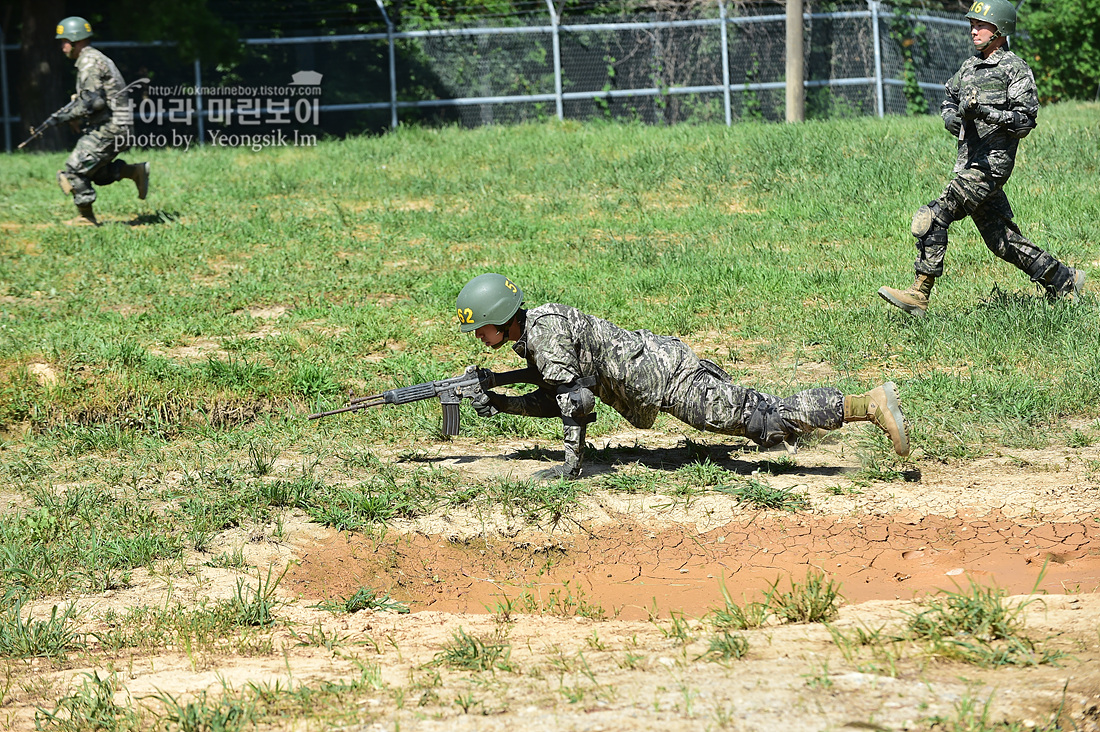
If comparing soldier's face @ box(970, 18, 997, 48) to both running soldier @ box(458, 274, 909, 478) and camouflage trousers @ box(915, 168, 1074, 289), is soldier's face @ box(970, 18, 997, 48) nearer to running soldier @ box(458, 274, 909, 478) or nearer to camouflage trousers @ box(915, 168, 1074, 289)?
camouflage trousers @ box(915, 168, 1074, 289)

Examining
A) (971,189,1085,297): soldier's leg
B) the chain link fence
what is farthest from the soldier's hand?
the chain link fence

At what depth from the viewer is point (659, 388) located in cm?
522

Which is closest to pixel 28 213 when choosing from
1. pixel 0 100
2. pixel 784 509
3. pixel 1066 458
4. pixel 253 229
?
pixel 253 229

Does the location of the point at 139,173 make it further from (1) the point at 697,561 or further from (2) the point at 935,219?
(1) the point at 697,561

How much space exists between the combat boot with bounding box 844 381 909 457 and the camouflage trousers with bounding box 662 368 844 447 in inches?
2.8

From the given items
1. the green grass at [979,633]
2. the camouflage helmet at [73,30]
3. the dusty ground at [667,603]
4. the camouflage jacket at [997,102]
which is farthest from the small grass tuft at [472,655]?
the camouflage helmet at [73,30]

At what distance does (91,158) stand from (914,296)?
315 inches

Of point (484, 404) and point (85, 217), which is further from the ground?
point (85, 217)

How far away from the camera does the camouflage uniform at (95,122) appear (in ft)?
35.2

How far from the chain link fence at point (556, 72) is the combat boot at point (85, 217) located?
6.08 metres

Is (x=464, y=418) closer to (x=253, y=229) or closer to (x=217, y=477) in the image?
(x=217, y=477)

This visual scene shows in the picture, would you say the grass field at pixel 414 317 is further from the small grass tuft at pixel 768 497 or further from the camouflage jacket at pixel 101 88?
the camouflage jacket at pixel 101 88

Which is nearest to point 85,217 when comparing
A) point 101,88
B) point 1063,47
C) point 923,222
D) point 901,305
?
point 101,88

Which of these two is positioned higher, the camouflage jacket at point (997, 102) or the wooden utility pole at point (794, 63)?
the wooden utility pole at point (794, 63)
